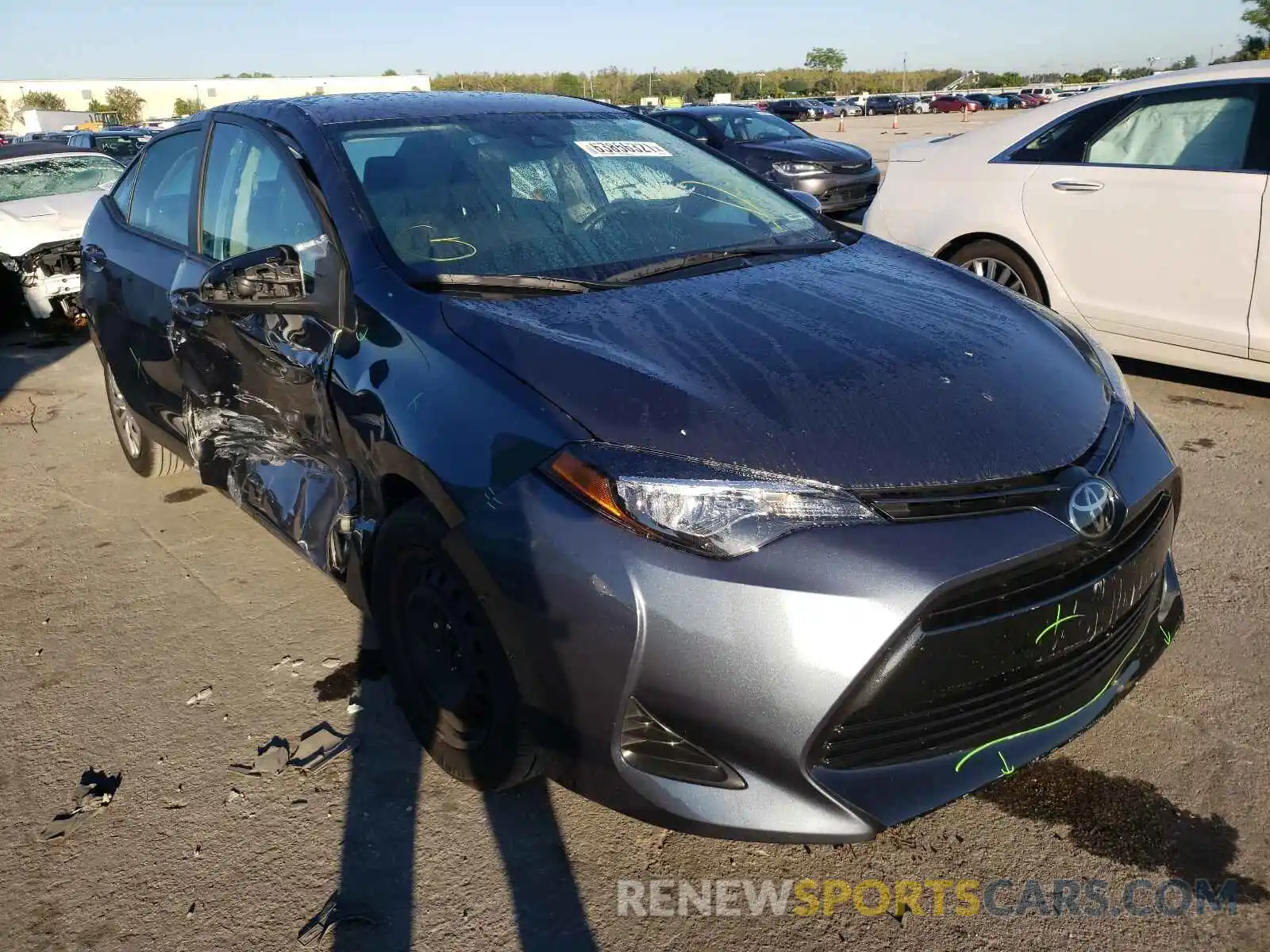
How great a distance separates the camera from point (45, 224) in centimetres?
775

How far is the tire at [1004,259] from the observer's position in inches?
203

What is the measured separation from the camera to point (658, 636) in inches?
67.9

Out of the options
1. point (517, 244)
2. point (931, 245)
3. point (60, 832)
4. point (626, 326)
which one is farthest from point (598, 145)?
point (931, 245)

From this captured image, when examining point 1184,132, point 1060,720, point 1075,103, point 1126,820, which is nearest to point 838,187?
point 1075,103

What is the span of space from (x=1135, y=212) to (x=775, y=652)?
13.2 ft

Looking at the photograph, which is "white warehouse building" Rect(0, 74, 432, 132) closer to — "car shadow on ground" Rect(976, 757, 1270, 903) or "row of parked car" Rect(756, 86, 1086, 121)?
"row of parked car" Rect(756, 86, 1086, 121)

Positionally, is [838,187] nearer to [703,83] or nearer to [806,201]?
[806,201]

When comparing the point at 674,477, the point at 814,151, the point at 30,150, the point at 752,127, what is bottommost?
the point at 674,477

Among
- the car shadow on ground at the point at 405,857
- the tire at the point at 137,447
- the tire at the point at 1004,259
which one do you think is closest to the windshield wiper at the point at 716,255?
the car shadow on ground at the point at 405,857

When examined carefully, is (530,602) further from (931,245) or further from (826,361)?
(931,245)

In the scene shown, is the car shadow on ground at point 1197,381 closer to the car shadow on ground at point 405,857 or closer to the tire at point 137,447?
the car shadow on ground at point 405,857

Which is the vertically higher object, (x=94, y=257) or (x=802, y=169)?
(x=802, y=169)

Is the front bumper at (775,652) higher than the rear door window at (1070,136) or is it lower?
lower

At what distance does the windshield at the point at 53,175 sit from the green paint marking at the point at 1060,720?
9.03 metres
